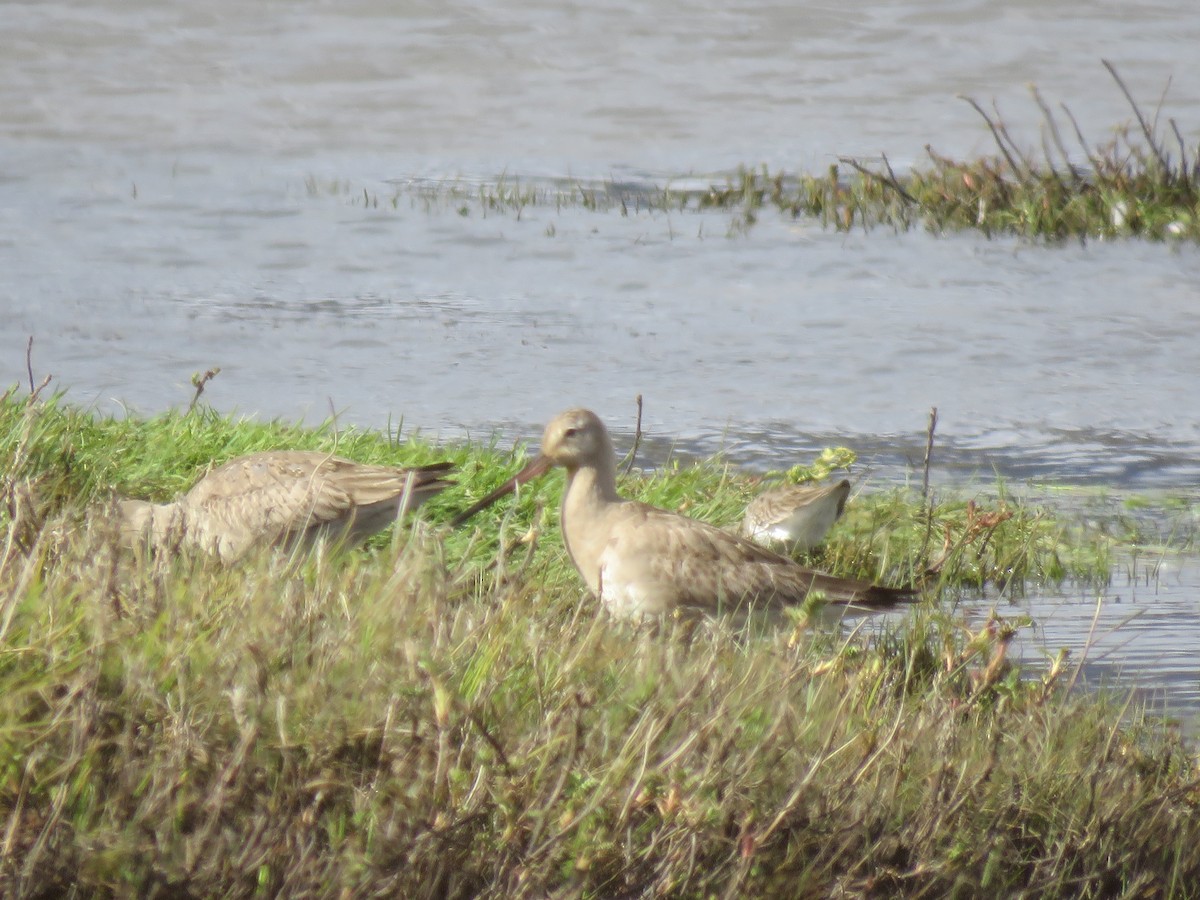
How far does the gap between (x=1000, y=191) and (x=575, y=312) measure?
5191 millimetres

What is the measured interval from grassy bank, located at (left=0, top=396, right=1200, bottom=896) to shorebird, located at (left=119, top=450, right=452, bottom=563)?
1249 mm

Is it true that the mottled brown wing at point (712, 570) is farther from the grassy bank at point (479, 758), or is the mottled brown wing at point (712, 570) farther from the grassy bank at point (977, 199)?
the grassy bank at point (977, 199)

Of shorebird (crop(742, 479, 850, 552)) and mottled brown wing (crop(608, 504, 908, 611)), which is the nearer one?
mottled brown wing (crop(608, 504, 908, 611))

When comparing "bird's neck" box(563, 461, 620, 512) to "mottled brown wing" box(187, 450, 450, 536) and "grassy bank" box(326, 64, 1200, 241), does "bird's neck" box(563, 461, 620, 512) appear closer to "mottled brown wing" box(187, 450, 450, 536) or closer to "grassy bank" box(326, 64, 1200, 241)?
"mottled brown wing" box(187, 450, 450, 536)

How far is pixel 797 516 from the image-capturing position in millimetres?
7852

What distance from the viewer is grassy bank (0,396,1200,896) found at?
12.4ft

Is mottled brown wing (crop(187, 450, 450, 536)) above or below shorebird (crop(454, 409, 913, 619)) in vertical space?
above

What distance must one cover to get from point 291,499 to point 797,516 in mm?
2240

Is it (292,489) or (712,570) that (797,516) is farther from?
(292,489)

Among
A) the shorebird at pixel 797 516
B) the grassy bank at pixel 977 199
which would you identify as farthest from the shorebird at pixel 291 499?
the grassy bank at pixel 977 199

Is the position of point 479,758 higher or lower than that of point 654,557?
higher

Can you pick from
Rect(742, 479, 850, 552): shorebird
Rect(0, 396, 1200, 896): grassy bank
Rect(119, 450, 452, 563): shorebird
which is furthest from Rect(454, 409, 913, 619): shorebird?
Rect(0, 396, 1200, 896): grassy bank

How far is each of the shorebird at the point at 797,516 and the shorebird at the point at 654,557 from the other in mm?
894

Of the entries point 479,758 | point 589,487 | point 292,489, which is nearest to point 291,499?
point 292,489
